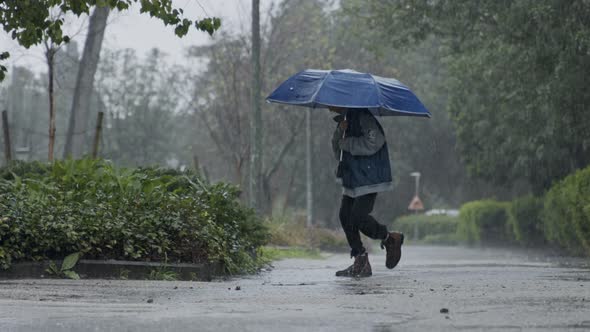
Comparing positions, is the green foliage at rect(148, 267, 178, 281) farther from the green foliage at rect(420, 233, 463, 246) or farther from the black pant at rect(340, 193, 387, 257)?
the green foliage at rect(420, 233, 463, 246)

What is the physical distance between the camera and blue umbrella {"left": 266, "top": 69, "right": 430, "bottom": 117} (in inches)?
485

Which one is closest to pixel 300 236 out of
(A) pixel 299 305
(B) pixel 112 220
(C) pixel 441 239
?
(B) pixel 112 220

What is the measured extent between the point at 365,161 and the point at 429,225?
66.0 meters

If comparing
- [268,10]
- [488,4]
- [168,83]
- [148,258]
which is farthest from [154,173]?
[168,83]

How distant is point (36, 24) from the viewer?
1177 cm

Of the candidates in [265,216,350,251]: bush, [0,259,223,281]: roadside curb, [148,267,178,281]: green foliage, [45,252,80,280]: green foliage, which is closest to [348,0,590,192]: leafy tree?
[265,216,350,251]: bush

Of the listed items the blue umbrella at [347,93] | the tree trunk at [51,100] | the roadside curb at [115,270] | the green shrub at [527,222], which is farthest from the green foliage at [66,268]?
the green shrub at [527,222]

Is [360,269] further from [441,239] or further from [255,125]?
[441,239]

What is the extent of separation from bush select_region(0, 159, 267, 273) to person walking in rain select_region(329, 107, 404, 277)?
146 cm

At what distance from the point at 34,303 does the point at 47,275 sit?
3069 mm

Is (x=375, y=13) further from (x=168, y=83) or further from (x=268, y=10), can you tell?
(x=168, y=83)

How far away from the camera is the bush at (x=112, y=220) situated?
1157cm

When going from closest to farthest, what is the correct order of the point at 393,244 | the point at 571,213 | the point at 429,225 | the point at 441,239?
the point at 393,244
the point at 571,213
the point at 441,239
the point at 429,225

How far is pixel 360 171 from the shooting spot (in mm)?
12320
